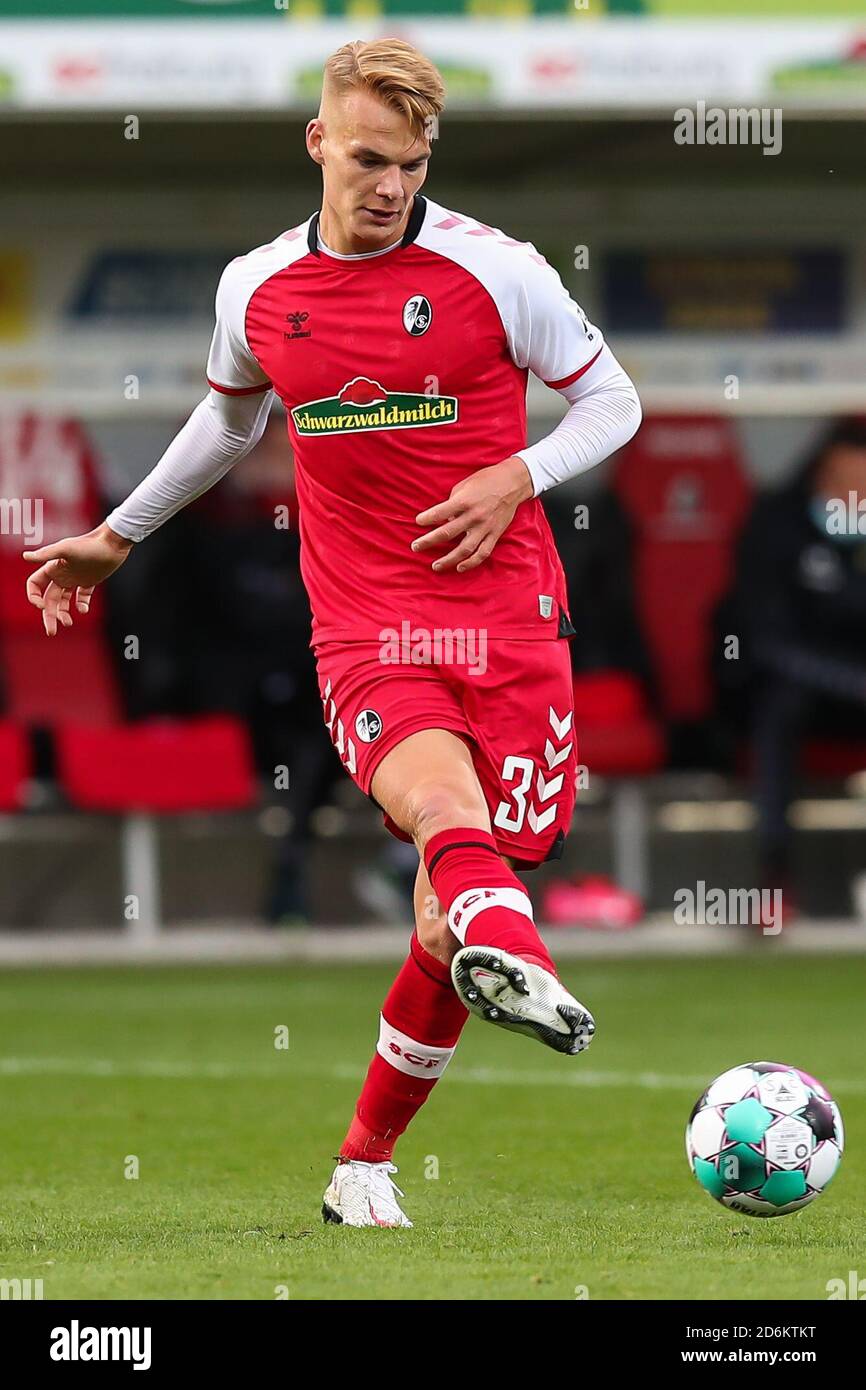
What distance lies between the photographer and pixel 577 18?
1096cm

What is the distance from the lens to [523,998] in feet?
13.6

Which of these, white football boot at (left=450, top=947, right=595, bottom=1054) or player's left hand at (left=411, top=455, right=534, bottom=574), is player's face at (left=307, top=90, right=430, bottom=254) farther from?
white football boot at (left=450, top=947, right=595, bottom=1054)

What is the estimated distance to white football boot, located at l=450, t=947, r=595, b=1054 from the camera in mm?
4145

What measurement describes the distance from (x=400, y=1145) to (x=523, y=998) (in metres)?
2.61

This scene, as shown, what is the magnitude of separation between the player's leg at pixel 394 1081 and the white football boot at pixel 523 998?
0.78 meters

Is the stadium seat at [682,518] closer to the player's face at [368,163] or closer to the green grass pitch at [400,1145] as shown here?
the green grass pitch at [400,1145]

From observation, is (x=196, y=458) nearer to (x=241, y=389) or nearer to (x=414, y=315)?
(x=241, y=389)

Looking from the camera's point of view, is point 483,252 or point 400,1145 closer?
point 483,252

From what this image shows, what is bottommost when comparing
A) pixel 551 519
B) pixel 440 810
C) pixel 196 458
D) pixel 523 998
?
pixel 523 998

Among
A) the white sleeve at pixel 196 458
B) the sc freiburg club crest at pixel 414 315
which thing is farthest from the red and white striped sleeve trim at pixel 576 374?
the white sleeve at pixel 196 458

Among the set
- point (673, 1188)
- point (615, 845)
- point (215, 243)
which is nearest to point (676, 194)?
point (215, 243)

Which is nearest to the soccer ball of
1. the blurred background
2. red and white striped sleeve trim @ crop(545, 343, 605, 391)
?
red and white striped sleeve trim @ crop(545, 343, 605, 391)

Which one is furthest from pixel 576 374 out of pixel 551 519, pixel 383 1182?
pixel 551 519

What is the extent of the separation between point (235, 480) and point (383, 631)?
837 cm
